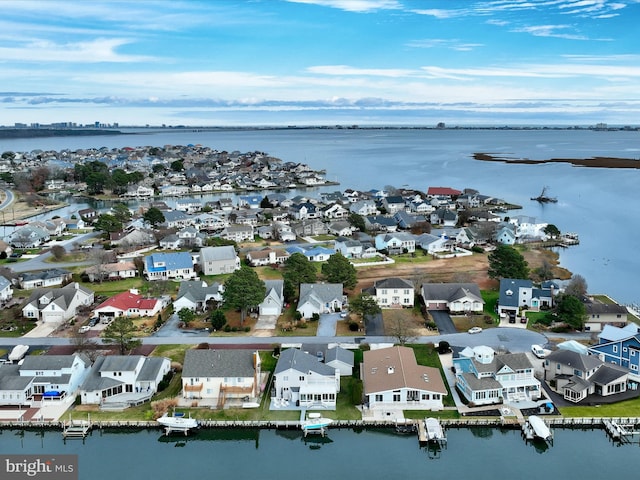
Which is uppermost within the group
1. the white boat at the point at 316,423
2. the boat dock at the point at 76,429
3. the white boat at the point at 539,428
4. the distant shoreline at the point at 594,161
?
the distant shoreline at the point at 594,161

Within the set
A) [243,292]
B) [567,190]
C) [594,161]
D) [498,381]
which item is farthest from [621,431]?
[594,161]

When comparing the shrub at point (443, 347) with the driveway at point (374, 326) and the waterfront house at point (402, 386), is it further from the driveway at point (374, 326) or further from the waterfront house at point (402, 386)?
the driveway at point (374, 326)

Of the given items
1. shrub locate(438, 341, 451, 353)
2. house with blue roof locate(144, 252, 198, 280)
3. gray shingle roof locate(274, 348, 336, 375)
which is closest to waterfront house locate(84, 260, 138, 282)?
house with blue roof locate(144, 252, 198, 280)

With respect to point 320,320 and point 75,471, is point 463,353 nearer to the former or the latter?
point 320,320

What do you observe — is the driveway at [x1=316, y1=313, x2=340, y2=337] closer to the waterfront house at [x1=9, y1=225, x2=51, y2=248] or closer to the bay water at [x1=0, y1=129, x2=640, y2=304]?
the bay water at [x1=0, y1=129, x2=640, y2=304]

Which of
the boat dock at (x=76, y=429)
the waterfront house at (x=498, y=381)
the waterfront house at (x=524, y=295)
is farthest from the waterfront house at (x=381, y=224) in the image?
the boat dock at (x=76, y=429)

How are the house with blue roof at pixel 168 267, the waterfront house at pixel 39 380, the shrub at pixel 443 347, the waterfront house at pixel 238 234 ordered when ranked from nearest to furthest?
1. the waterfront house at pixel 39 380
2. the shrub at pixel 443 347
3. the house with blue roof at pixel 168 267
4. the waterfront house at pixel 238 234
